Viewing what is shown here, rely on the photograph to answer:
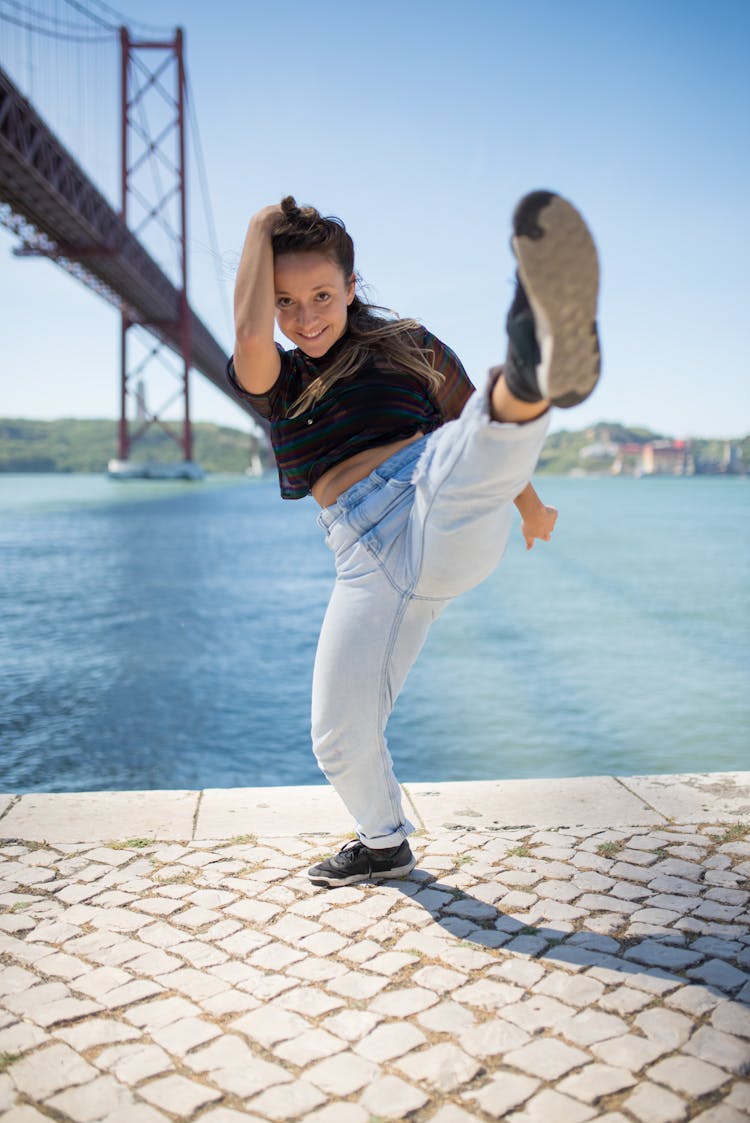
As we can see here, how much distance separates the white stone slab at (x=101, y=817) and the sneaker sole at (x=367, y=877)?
0.46 m

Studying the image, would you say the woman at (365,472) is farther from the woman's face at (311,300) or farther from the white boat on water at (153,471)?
the white boat on water at (153,471)

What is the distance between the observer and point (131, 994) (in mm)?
1597

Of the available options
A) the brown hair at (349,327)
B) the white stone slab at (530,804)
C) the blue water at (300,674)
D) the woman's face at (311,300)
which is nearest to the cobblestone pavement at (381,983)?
the white stone slab at (530,804)

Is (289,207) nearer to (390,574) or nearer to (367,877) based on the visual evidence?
(390,574)

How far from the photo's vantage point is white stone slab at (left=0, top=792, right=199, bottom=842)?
2.38 m

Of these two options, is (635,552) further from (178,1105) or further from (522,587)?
(178,1105)

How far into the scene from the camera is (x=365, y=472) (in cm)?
183

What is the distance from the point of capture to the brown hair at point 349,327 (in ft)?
5.53

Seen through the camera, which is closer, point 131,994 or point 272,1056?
point 272,1056

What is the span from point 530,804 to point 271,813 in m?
0.67

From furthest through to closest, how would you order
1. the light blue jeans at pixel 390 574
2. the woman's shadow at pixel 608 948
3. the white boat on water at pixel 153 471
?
the white boat on water at pixel 153 471, the woman's shadow at pixel 608 948, the light blue jeans at pixel 390 574

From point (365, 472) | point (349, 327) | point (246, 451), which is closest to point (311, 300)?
point (349, 327)

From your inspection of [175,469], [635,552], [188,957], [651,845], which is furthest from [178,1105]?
[175,469]

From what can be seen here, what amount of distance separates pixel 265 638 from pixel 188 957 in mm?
6209
